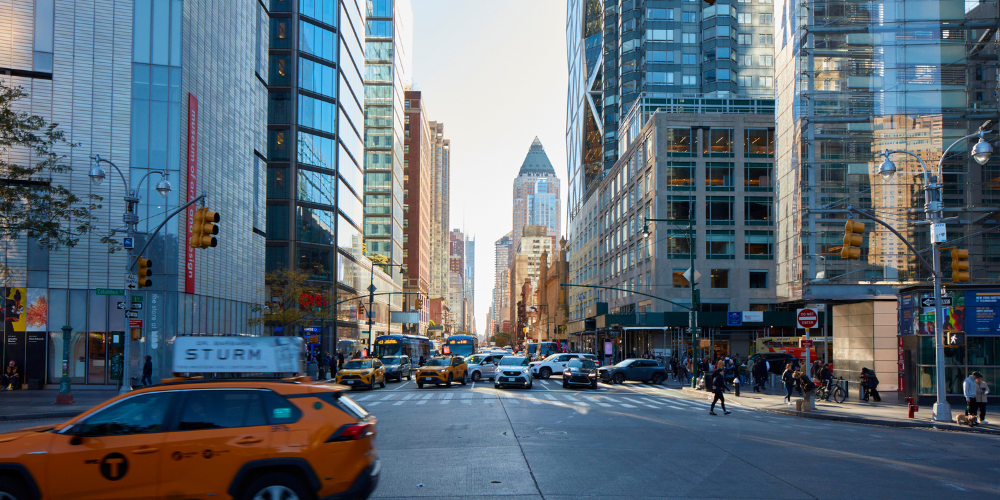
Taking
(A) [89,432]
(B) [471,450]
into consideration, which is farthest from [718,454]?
(A) [89,432]

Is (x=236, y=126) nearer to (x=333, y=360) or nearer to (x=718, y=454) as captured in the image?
(x=333, y=360)

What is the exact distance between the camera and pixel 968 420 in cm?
2161

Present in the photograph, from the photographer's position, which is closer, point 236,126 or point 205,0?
point 205,0

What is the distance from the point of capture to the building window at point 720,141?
66.8 metres

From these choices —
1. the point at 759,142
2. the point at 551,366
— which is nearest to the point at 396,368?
the point at 551,366

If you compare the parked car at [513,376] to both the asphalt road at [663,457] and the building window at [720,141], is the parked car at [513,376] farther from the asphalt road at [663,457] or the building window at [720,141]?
the building window at [720,141]

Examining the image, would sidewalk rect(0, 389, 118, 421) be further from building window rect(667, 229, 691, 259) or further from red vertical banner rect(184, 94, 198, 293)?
building window rect(667, 229, 691, 259)

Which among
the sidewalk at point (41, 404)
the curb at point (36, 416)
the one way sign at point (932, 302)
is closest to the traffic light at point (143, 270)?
the sidewalk at point (41, 404)

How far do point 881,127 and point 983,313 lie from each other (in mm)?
11997

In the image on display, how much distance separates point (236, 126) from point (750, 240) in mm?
44749

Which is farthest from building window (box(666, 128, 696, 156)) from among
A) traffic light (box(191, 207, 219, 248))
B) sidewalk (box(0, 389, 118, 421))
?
traffic light (box(191, 207, 219, 248))

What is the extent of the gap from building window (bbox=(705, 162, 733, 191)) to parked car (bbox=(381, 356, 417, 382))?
34.2 m

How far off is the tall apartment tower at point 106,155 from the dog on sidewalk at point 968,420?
1288 inches

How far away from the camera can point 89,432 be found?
807 centimetres
